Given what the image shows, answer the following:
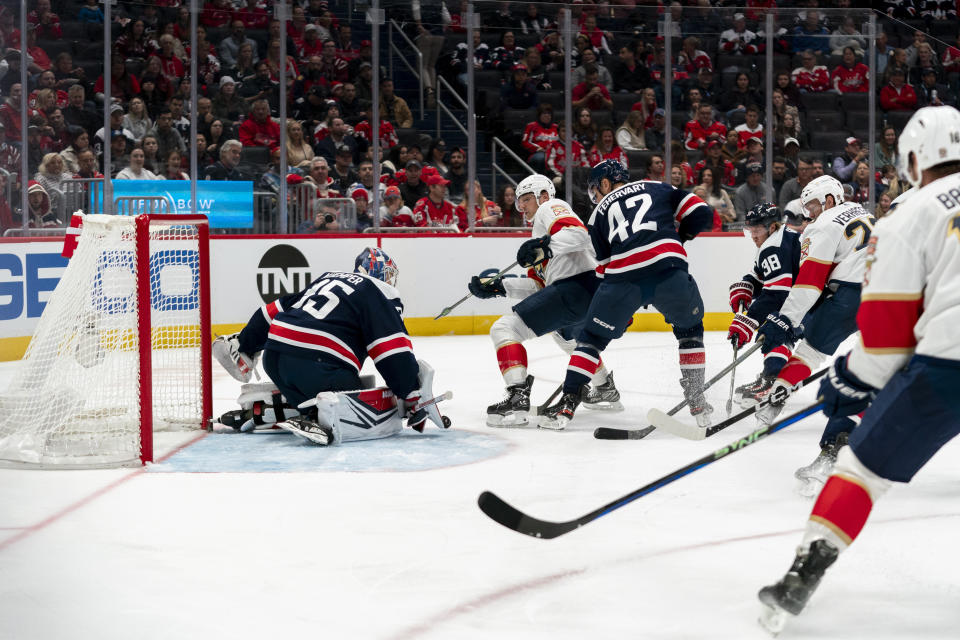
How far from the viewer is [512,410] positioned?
471cm

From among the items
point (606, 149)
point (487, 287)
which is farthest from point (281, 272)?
point (487, 287)

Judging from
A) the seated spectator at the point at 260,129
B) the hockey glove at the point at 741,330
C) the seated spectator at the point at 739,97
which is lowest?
the hockey glove at the point at 741,330

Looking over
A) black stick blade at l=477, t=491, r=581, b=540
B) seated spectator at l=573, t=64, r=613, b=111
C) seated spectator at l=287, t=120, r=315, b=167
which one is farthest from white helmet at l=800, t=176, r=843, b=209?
seated spectator at l=287, t=120, r=315, b=167

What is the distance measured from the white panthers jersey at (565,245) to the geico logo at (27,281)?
135 inches

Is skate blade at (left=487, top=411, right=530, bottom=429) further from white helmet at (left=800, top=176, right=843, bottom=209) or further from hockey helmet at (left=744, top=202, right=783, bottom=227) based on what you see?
white helmet at (left=800, top=176, right=843, bottom=209)

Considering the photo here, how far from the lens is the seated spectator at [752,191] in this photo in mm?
8789

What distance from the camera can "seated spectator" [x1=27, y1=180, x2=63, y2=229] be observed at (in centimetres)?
705

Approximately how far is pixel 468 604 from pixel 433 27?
6669mm

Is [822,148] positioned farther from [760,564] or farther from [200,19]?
[760,564]

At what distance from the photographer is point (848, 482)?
215 centimetres

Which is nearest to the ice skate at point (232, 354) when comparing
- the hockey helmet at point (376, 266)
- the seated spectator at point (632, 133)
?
the hockey helmet at point (376, 266)

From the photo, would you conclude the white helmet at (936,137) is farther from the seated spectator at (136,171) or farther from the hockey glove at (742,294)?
the seated spectator at (136,171)

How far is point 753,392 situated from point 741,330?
17.4 inches

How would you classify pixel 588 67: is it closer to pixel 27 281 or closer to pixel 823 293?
pixel 27 281
